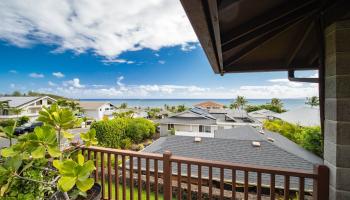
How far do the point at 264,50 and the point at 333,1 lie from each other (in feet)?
2.94

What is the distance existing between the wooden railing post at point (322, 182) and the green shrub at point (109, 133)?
42.4 feet

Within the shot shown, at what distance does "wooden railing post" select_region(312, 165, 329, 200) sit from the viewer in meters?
1.41

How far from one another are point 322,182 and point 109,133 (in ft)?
43.6

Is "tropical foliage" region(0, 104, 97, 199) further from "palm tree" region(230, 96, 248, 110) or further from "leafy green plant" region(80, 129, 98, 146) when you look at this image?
"palm tree" region(230, 96, 248, 110)

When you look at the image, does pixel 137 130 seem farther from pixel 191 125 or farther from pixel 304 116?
pixel 304 116

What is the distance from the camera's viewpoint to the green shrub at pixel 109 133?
42.0 ft

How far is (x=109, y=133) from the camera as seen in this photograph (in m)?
13.1

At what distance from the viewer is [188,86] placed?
84.3 meters

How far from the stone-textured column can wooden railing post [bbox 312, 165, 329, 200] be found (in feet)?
0.17

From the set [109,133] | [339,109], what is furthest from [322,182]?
[109,133]

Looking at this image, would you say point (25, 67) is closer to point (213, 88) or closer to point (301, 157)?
point (301, 157)

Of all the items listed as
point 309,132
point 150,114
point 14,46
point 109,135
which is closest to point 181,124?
point 109,135

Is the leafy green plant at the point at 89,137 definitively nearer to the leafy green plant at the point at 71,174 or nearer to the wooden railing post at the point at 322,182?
the leafy green plant at the point at 71,174

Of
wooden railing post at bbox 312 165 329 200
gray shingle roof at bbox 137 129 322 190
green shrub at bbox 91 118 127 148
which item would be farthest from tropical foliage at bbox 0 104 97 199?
green shrub at bbox 91 118 127 148
